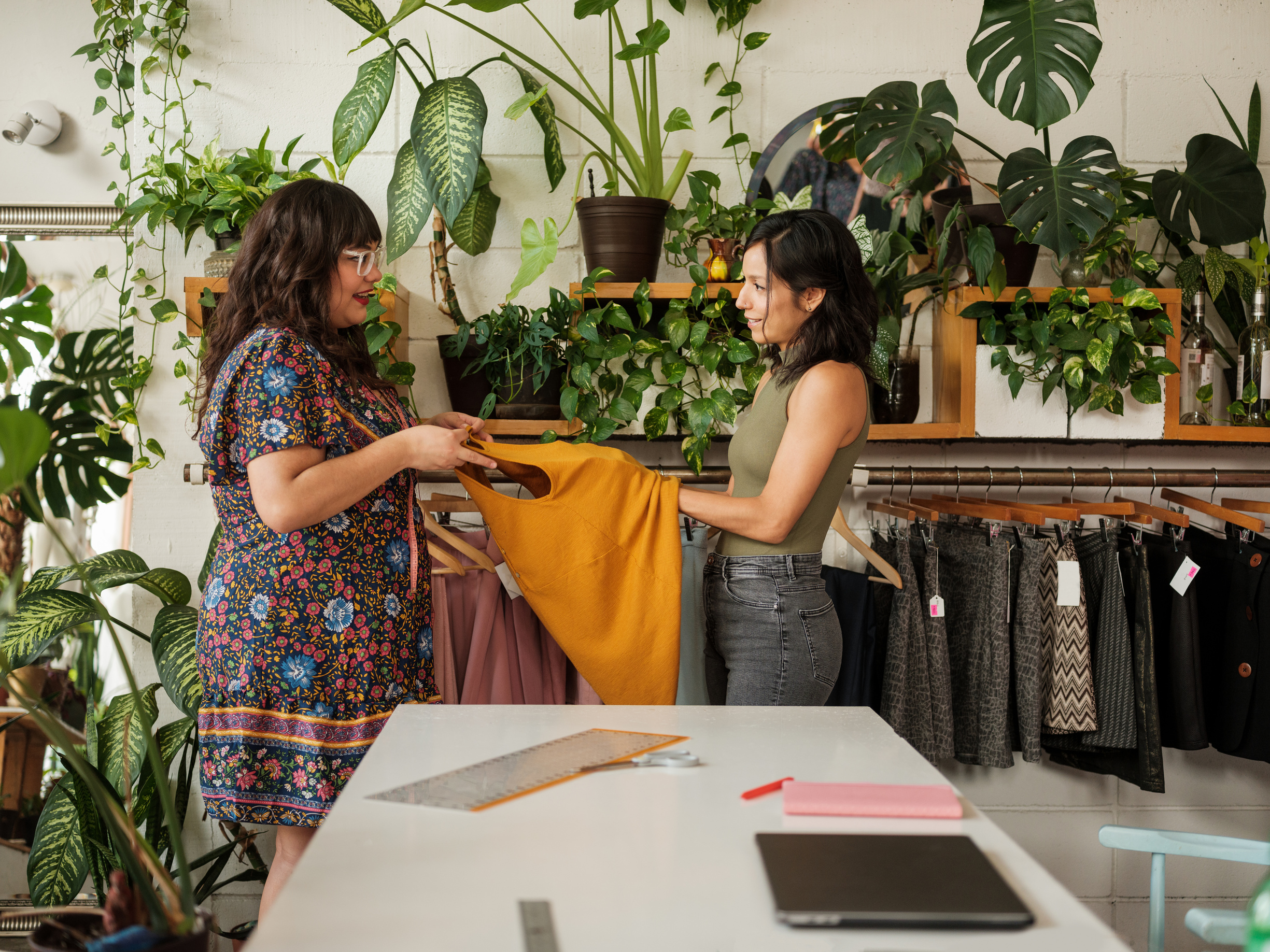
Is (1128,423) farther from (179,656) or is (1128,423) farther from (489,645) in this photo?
(179,656)

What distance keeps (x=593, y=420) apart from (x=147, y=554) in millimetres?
1199

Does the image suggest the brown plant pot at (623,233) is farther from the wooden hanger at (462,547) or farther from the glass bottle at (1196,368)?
the glass bottle at (1196,368)

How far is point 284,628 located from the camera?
154 cm

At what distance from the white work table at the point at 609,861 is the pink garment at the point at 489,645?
2.78 feet

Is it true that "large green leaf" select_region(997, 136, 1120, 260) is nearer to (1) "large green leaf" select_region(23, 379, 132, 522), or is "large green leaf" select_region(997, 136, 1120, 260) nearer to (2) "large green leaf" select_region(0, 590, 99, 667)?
(2) "large green leaf" select_region(0, 590, 99, 667)

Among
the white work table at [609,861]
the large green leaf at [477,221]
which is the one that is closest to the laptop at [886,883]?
the white work table at [609,861]

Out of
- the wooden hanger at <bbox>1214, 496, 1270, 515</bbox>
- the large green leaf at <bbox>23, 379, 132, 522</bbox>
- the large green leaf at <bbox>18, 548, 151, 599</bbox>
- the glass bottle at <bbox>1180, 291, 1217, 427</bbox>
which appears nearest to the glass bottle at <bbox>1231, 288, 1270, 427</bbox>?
the glass bottle at <bbox>1180, 291, 1217, 427</bbox>

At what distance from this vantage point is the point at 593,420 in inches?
89.2

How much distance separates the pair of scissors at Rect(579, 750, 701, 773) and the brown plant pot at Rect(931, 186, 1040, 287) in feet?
5.38

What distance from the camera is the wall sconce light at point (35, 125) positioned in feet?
9.10

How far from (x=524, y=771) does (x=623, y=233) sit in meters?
1.53

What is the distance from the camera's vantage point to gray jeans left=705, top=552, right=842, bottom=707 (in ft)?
5.62

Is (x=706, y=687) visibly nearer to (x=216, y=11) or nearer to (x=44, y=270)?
(x=216, y=11)

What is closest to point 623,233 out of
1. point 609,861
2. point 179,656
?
point 179,656
